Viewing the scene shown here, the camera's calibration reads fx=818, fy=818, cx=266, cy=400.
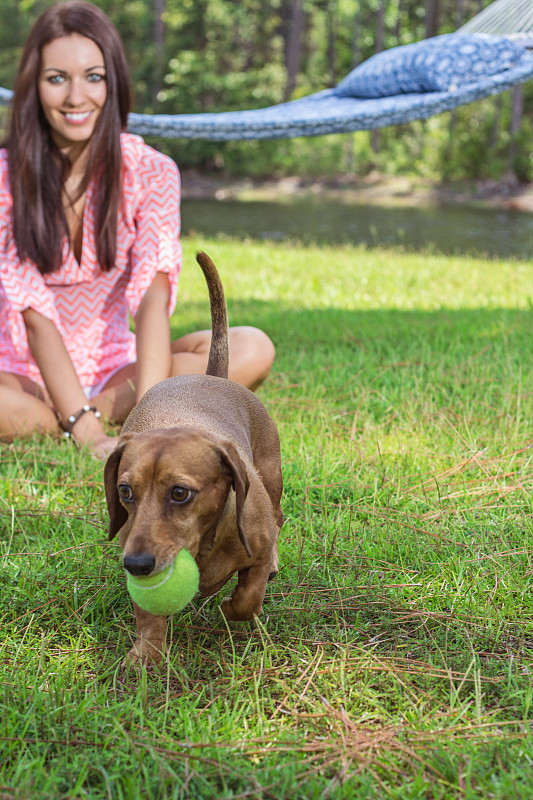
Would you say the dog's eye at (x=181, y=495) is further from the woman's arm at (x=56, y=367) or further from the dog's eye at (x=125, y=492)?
the woman's arm at (x=56, y=367)

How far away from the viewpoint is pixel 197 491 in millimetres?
1790

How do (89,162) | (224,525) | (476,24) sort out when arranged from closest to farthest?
(224,525), (89,162), (476,24)

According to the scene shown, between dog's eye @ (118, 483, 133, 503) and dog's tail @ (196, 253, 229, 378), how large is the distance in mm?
877

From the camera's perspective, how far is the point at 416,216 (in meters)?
17.6

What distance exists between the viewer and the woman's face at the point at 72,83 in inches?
131

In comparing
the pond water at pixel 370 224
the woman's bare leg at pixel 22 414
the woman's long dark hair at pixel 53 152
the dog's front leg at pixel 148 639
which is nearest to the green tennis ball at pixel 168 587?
the dog's front leg at pixel 148 639

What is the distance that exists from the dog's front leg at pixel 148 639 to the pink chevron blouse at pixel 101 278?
1.87 metres

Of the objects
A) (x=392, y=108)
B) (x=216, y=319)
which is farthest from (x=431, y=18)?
(x=216, y=319)

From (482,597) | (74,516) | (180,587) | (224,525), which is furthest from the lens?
(74,516)

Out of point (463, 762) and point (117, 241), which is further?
point (117, 241)

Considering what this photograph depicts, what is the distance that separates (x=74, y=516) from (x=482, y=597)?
4.38 feet

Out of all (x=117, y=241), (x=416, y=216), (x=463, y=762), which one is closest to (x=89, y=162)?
(x=117, y=241)

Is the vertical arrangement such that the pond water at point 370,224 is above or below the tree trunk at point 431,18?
below

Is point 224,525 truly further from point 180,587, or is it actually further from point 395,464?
point 395,464
